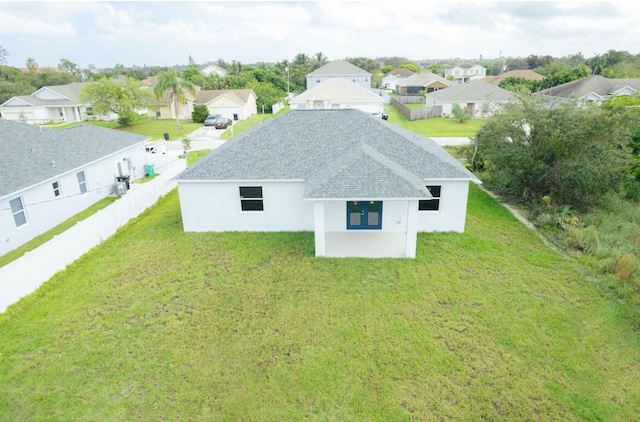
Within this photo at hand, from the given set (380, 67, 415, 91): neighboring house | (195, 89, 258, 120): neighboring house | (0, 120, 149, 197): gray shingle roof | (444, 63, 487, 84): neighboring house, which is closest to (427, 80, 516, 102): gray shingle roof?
(195, 89, 258, 120): neighboring house

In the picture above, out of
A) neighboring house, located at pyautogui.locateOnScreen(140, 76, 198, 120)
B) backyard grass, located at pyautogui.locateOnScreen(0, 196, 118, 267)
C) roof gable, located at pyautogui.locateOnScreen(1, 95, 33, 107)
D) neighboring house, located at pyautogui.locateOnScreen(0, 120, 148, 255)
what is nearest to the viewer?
backyard grass, located at pyautogui.locateOnScreen(0, 196, 118, 267)

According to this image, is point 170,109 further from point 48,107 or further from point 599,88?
point 599,88

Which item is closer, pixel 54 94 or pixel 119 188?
pixel 119 188

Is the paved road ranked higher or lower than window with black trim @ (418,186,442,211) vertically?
lower

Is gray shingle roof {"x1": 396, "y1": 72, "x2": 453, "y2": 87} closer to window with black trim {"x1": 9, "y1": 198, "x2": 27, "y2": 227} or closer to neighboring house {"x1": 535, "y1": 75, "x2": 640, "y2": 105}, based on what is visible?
neighboring house {"x1": 535, "y1": 75, "x2": 640, "y2": 105}

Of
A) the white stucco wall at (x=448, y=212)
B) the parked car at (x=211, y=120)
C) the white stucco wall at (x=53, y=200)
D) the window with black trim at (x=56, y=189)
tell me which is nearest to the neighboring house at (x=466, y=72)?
the parked car at (x=211, y=120)

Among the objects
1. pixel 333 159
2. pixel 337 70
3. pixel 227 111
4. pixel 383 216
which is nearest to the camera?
pixel 383 216

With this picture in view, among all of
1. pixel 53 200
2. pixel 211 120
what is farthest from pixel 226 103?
pixel 53 200

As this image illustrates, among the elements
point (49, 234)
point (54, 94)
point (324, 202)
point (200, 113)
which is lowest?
point (49, 234)
